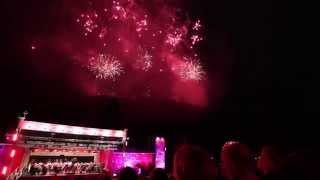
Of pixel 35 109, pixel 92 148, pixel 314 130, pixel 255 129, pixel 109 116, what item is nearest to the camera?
pixel 92 148

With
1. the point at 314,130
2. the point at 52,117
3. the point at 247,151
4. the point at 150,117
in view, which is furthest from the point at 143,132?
the point at 247,151

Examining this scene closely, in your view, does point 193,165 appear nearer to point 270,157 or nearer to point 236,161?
point 236,161

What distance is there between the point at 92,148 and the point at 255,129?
24330 millimetres

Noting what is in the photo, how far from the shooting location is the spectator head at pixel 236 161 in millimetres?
3359

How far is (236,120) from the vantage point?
3519cm

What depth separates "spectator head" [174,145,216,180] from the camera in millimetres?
2873

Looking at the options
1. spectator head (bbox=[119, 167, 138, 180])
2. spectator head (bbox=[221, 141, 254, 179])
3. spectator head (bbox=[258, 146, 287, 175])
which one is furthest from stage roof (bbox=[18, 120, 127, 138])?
spectator head (bbox=[221, 141, 254, 179])

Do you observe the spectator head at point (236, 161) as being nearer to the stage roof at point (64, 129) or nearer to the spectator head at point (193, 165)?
the spectator head at point (193, 165)

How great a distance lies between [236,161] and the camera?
11.1 ft

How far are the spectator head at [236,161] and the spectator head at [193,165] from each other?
511mm

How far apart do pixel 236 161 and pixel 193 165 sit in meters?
0.76

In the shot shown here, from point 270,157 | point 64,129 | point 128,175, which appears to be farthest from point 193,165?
point 64,129

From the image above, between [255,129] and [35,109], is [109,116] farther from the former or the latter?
[255,129]

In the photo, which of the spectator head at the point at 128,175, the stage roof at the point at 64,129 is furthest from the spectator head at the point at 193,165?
the stage roof at the point at 64,129
